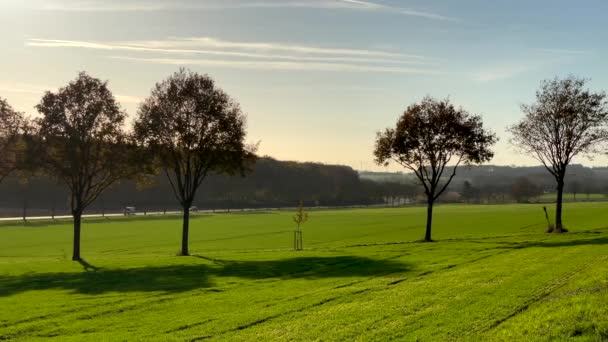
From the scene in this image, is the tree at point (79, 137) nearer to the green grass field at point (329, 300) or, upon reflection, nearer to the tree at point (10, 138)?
the tree at point (10, 138)

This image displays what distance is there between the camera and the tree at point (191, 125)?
50.3 metres

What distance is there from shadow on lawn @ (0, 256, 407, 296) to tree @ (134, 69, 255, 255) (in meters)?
13.7

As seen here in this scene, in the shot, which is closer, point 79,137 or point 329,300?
point 329,300

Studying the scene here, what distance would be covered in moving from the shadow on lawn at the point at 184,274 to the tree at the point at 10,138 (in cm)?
1543

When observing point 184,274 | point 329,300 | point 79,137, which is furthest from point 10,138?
point 329,300

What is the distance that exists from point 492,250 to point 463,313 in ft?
79.2

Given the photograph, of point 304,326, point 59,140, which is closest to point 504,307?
point 304,326

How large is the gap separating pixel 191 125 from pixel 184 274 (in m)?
20.0

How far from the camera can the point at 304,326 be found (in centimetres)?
1680

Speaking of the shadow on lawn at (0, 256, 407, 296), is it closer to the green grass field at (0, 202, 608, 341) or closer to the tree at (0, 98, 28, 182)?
the green grass field at (0, 202, 608, 341)

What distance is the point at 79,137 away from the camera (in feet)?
161

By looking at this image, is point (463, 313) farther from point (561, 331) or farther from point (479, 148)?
point (479, 148)

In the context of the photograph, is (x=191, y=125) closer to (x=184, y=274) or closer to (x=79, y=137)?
(x=79, y=137)

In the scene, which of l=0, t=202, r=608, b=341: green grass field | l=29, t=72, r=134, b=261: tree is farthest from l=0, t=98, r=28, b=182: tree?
l=0, t=202, r=608, b=341: green grass field
